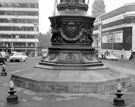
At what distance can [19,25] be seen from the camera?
74.7 meters

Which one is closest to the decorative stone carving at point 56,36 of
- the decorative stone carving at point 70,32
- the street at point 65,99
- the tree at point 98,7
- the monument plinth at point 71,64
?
the monument plinth at point 71,64

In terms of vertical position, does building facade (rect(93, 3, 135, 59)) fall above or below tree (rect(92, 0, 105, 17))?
below

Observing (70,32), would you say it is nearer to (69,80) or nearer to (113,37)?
(69,80)

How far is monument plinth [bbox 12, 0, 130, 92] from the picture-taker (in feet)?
35.6

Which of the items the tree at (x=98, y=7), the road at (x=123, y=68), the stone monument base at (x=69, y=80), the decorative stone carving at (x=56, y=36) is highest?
the tree at (x=98, y=7)

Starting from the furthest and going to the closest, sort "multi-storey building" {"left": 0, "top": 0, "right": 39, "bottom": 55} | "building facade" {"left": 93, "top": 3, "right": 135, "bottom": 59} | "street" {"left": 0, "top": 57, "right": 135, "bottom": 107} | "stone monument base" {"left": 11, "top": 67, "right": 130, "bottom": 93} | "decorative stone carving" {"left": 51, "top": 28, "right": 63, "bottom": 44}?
1. "multi-storey building" {"left": 0, "top": 0, "right": 39, "bottom": 55}
2. "building facade" {"left": 93, "top": 3, "right": 135, "bottom": 59}
3. "decorative stone carving" {"left": 51, "top": 28, "right": 63, "bottom": 44}
4. "stone monument base" {"left": 11, "top": 67, "right": 130, "bottom": 93}
5. "street" {"left": 0, "top": 57, "right": 135, "bottom": 107}

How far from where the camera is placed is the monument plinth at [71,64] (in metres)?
10.8

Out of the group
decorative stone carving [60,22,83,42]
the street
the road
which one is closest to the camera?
the street

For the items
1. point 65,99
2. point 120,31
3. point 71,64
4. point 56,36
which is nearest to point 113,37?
point 120,31

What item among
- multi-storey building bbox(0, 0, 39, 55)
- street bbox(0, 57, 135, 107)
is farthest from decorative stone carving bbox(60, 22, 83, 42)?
multi-storey building bbox(0, 0, 39, 55)

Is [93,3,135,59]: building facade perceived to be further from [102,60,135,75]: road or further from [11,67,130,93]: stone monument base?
[11,67,130,93]: stone monument base

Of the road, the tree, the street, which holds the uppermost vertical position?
the tree

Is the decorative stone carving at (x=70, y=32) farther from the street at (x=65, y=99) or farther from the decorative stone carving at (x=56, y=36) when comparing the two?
the street at (x=65, y=99)

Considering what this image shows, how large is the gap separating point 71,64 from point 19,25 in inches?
2548
